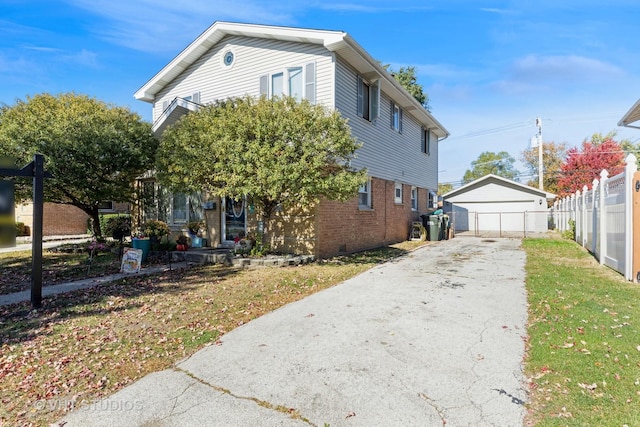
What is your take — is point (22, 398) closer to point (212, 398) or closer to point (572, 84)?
point (212, 398)

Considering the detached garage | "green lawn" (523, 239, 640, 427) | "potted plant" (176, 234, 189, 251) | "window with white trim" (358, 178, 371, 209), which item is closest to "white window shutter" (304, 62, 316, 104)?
"window with white trim" (358, 178, 371, 209)

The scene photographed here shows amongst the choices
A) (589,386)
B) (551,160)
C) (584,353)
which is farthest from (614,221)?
(551,160)

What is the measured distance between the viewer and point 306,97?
1132 cm

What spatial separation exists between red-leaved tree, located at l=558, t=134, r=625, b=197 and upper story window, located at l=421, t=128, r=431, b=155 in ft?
66.4

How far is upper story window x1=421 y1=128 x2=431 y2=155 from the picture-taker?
2064 centimetres

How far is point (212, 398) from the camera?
10.4 ft

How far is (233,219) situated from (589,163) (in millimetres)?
35408

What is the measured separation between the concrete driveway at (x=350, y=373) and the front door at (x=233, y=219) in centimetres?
632

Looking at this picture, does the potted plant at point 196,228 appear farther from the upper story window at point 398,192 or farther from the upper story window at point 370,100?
the upper story window at point 398,192

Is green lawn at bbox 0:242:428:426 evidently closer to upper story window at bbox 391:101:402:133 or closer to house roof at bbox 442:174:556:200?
upper story window at bbox 391:101:402:133

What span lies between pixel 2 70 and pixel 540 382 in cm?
1857

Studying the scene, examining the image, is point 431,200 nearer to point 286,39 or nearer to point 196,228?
point 286,39

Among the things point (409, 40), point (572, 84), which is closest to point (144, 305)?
point (409, 40)

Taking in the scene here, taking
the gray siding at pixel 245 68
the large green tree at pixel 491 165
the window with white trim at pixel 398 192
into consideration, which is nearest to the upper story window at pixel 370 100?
the gray siding at pixel 245 68
